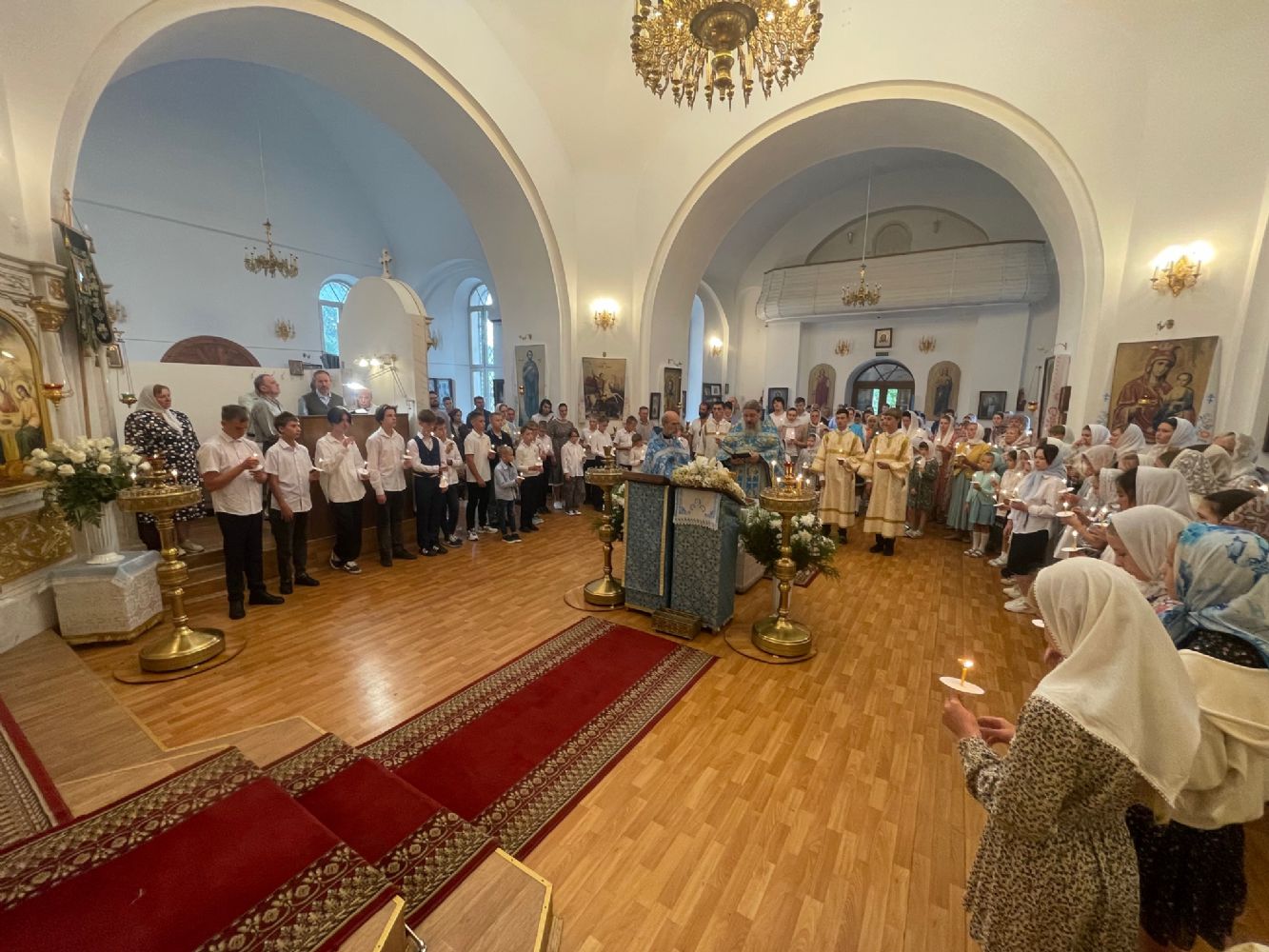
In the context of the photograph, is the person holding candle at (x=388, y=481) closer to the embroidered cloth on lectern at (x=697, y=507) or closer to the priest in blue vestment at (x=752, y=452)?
the embroidered cloth on lectern at (x=697, y=507)

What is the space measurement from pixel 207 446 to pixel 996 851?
5.80m

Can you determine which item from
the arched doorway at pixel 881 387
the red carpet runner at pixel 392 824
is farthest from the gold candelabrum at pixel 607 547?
the arched doorway at pixel 881 387

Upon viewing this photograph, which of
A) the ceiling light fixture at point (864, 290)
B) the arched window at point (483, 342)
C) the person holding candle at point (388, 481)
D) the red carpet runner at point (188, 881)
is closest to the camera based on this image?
the red carpet runner at point (188, 881)

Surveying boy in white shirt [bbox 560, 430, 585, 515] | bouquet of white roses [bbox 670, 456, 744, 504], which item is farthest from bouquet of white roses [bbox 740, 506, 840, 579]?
boy in white shirt [bbox 560, 430, 585, 515]

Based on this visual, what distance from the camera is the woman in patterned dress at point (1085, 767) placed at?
4.15 ft

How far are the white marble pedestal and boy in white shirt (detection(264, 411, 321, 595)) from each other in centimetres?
116

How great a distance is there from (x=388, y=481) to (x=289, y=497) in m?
1.24

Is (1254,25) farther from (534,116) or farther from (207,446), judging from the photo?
(207,446)

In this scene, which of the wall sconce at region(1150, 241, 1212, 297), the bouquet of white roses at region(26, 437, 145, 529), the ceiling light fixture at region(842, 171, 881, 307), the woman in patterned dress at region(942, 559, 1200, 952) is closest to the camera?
the woman in patterned dress at region(942, 559, 1200, 952)

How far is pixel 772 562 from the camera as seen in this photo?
475 centimetres

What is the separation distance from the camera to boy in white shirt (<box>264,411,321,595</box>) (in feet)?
17.0

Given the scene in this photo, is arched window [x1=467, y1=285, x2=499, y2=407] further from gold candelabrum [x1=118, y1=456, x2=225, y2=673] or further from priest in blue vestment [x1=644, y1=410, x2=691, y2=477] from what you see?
gold candelabrum [x1=118, y1=456, x2=225, y2=673]

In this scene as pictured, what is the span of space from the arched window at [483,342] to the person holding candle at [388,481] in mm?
13332

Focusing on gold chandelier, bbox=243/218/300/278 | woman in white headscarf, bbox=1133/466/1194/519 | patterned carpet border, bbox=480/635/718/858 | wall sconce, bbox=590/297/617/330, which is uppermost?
gold chandelier, bbox=243/218/300/278
